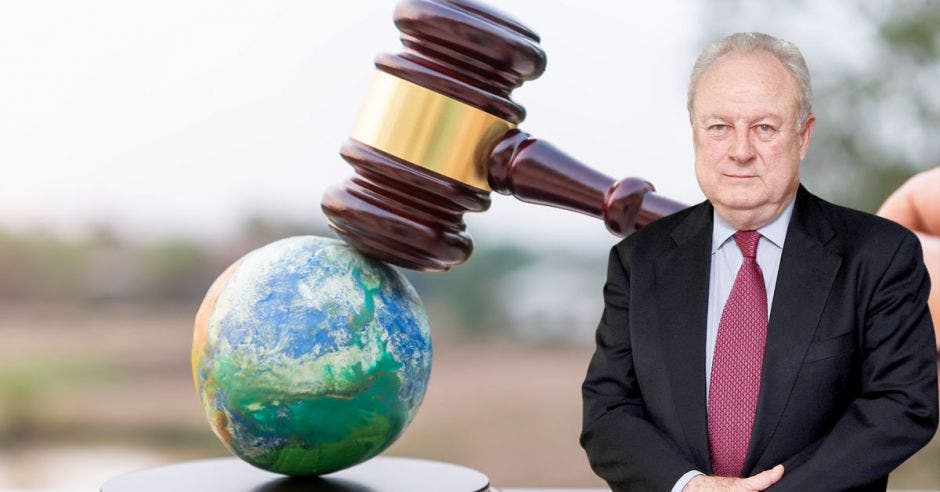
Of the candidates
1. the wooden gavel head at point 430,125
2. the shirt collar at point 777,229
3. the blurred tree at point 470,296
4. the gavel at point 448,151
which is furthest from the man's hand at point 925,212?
the blurred tree at point 470,296

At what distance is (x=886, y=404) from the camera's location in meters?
1.27

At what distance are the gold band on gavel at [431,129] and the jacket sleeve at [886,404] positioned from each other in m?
0.69

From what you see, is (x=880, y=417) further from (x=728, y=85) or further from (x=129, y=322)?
(x=129, y=322)

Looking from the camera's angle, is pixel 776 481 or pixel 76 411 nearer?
pixel 776 481

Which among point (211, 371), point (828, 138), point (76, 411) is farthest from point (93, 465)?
point (211, 371)

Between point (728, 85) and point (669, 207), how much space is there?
47cm

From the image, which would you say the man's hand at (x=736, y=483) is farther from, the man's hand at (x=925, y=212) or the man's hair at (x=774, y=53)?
the man's hand at (x=925, y=212)

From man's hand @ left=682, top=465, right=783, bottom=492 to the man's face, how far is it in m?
0.28

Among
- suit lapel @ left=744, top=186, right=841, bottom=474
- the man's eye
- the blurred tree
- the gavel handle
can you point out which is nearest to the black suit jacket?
suit lapel @ left=744, top=186, right=841, bottom=474

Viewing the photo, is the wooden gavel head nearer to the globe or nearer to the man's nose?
the globe

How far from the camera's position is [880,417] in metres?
1.27

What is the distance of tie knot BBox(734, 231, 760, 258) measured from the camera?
1377 millimetres

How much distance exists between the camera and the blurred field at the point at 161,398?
7.70 m

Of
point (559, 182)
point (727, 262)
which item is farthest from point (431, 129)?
point (727, 262)
